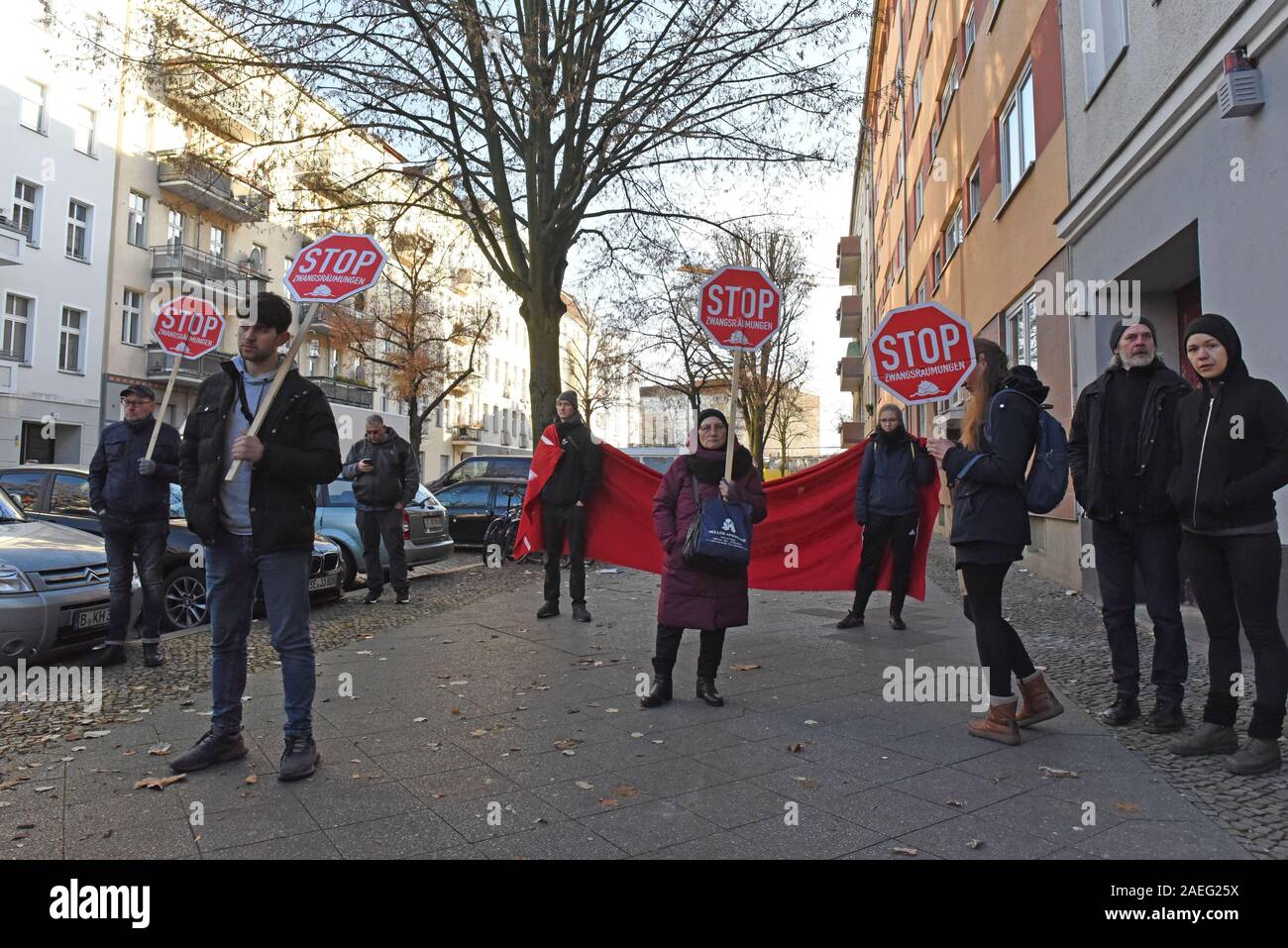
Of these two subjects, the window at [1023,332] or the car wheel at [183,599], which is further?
the window at [1023,332]

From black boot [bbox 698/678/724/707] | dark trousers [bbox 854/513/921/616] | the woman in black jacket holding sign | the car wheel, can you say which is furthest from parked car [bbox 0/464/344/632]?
the woman in black jacket holding sign

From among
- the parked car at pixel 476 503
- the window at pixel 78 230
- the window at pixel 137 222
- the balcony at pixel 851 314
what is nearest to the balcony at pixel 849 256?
the balcony at pixel 851 314

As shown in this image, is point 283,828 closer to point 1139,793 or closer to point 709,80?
point 1139,793

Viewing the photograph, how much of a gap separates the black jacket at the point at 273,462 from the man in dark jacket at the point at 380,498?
5.94 meters

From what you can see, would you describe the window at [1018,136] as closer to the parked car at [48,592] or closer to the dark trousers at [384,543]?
the dark trousers at [384,543]

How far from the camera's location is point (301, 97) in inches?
528

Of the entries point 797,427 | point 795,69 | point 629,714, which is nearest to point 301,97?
point 795,69

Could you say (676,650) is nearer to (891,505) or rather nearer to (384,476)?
Answer: (891,505)

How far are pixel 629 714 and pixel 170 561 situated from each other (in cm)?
517

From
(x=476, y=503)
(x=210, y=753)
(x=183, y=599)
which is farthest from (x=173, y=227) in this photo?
(x=210, y=753)

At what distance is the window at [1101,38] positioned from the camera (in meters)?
9.65

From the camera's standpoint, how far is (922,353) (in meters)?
6.60

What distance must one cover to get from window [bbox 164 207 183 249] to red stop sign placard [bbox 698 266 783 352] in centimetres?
3477

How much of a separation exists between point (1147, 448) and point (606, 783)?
3.39 meters
